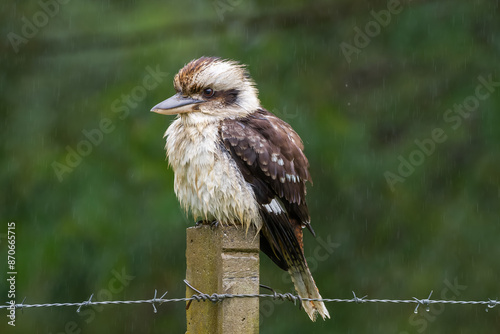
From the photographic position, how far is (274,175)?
3.64 m

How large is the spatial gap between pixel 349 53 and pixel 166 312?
2.42m

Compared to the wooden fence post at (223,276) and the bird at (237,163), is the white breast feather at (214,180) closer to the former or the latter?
the bird at (237,163)

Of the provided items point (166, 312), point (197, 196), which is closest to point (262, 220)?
point (197, 196)

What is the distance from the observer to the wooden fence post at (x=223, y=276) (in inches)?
115

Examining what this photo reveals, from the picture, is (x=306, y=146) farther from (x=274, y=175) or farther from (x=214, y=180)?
(x=214, y=180)

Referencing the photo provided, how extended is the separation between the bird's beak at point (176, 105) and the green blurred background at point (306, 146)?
201cm

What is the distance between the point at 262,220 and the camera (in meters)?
3.59

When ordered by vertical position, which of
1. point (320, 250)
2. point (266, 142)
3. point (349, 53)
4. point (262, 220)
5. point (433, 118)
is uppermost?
point (349, 53)

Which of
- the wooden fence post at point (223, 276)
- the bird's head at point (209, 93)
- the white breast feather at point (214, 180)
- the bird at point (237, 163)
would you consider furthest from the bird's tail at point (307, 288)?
the bird's head at point (209, 93)

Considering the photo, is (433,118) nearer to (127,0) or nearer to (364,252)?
(364,252)

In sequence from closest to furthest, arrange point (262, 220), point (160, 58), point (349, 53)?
1. point (262, 220)
2. point (160, 58)
3. point (349, 53)

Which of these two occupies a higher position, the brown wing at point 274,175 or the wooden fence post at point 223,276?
the brown wing at point 274,175

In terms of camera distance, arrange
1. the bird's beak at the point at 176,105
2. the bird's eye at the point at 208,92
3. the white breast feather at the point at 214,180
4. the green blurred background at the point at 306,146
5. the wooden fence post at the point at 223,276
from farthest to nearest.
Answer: the green blurred background at the point at 306,146 → the bird's eye at the point at 208,92 → the bird's beak at the point at 176,105 → the white breast feather at the point at 214,180 → the wooden fence post at the point at 223,276

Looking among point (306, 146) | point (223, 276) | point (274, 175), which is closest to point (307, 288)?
point (274, 175)
